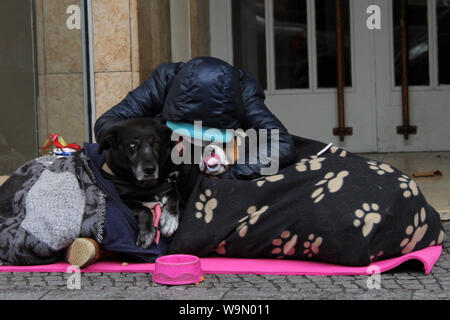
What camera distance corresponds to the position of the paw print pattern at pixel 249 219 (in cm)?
360

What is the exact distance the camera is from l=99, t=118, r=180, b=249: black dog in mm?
3570

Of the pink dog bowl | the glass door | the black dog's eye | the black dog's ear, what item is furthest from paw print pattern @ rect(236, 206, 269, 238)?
the glass door

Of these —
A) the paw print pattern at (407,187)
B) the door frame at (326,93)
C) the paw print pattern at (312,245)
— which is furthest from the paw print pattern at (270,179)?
the door frame at (326,93)

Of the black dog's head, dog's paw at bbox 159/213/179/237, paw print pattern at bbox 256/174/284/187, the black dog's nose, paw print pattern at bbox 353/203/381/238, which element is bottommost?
dog's paw at bbox 159/213/179/237

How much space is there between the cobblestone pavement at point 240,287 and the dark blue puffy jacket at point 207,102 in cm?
77

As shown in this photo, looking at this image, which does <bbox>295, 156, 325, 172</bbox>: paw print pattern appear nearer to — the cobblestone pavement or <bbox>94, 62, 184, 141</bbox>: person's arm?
the cobblestone pavement

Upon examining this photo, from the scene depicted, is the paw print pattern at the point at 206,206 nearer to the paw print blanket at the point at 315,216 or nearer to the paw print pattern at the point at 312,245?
the paw print blanket at the point at 315,216

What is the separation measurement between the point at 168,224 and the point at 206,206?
0.71 feet

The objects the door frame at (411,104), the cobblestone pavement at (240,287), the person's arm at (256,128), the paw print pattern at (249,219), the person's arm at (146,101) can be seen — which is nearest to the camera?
the cobblestone pavement at (240,287)

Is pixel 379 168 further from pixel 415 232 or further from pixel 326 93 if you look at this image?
pixel 326 93

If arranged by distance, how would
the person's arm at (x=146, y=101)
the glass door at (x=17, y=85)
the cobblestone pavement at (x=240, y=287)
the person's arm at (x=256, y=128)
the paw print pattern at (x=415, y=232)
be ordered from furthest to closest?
1. the glass door at (x=17, y=85)
2. the person's arm at (x=146, y=101)
3. the person's arm at (x=256, y=128)
4. the paw print pattern at (x=415, y=232)
5. the cobblestone pavement at (x=240, y=287)

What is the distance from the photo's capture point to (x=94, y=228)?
11.6ft

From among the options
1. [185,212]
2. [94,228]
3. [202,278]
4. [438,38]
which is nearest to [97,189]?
[94,228]

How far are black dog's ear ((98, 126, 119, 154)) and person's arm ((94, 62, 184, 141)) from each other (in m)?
0.35
